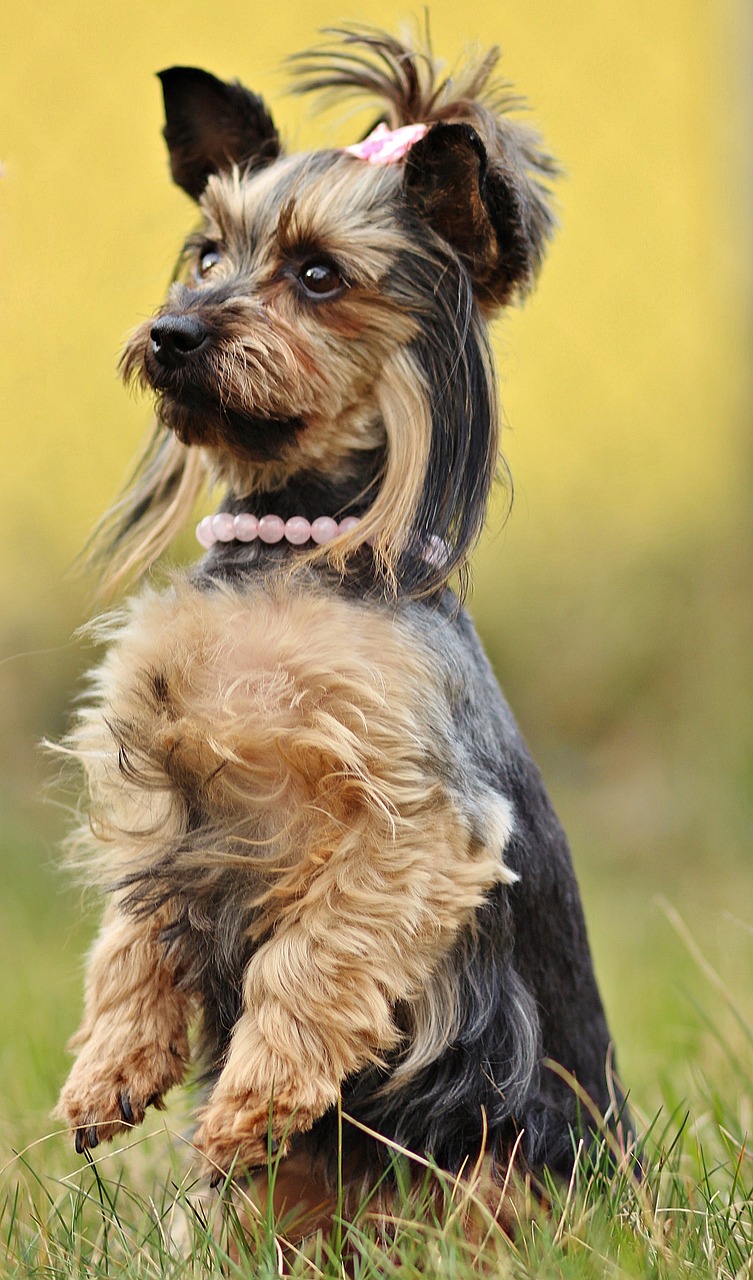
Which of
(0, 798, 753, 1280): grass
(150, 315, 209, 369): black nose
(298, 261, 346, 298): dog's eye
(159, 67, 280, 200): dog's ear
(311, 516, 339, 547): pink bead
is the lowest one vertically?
(0, 798, 753, 1280): grass

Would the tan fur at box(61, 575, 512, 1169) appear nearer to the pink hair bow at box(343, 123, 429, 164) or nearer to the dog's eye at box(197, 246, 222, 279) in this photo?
the dog's eye at box(197, 246, 222, 279)

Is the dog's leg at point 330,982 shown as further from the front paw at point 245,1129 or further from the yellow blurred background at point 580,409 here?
the yellow blurred background at point 580,409

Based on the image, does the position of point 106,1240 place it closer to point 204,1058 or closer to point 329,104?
point 204,1058

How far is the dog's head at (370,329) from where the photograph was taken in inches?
121

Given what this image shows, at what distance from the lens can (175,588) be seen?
3164mm

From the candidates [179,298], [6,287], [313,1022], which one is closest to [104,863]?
[313,1022]

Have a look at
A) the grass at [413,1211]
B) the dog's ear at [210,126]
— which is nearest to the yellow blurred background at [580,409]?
the grass at [413,1211]

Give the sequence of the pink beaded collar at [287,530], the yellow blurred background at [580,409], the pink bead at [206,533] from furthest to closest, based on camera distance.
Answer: the yellow blurred background at [580,409]
the pink bead at [206,533]
the pink beaded collar at [287,530]

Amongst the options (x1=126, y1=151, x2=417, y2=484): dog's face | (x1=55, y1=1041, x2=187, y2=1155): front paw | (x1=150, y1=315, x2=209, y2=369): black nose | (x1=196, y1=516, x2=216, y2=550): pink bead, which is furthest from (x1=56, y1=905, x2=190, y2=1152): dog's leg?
(x1=150, y1=315, x2=209, y2=369): black nose

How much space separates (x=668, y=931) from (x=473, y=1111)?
3.37m

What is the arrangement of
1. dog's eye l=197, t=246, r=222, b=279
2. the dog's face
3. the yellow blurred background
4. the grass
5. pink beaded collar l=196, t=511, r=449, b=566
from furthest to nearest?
the yellow blurred background
dog's eye l=197, t=246, r=222, b=279
pink beaded collar l=196, t=511, r=449, b=566
the dog's face
the grass

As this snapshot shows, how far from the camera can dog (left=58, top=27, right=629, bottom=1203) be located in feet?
9.39

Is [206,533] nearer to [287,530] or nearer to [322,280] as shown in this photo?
[287,530]

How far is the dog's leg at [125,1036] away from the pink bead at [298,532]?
0.86 meters
